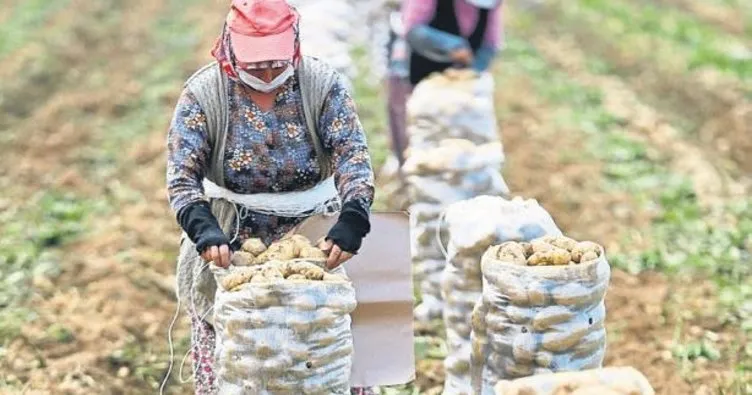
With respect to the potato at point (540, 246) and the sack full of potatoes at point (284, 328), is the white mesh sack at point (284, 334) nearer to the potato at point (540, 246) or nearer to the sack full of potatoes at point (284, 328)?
the sack full of potatoes at point (284, 328)

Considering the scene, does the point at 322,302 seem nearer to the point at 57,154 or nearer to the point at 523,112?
the point at 57,154

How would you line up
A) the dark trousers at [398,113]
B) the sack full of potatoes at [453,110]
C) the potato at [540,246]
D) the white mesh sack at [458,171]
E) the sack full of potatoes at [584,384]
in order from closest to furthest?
the sack full of potatoes at [584,384], the potato at [540,246], the white mesh sack at [458,171], the sack full of potatoes at [453,110], the dark trousers at [398,113]

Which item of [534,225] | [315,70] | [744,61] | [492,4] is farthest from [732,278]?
[744,61]

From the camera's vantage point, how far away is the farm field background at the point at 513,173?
551 cm

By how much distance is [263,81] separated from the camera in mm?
3648

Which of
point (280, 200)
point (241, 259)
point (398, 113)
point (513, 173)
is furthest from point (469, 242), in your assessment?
point (513, 173)

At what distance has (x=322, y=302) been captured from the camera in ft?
11.2

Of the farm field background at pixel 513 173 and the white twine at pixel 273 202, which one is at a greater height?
the white twine at pixel 273 202

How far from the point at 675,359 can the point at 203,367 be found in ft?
7.81

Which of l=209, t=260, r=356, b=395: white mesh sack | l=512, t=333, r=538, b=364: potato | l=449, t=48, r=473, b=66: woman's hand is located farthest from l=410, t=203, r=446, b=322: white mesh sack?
l=209, t=260, r=356, b=395: white mesh sack

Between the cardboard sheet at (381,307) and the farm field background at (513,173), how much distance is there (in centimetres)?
131

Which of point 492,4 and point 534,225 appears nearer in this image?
point 534,225

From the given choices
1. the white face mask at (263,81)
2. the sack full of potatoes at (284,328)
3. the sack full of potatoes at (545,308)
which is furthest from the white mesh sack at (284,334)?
the white face mask at (263,81)

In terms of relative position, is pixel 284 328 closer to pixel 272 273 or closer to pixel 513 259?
pixel 272 273
